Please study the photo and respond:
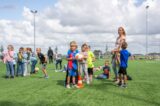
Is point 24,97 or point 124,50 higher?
point 124,50

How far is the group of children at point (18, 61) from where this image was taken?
18342 mm

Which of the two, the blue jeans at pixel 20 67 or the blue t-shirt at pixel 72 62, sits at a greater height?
the blue t-shirt at pixel 72 62

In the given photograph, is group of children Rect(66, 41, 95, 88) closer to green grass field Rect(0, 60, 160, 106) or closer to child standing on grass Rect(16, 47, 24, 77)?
green grass field Rect(0, 60, 160, 106)

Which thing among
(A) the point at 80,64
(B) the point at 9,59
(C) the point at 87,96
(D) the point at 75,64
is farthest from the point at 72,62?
(B) the point at 9,59

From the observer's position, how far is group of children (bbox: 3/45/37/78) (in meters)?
18.3

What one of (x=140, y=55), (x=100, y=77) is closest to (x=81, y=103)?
(x=100, y=77)

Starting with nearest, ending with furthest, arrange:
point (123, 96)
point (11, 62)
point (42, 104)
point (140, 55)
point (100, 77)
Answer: point (42, 104)
point (123, 96)
point (100, 77)
point (11, 62)
point (140, 55)

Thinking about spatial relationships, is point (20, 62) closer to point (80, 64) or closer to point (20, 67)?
point (20, 67)

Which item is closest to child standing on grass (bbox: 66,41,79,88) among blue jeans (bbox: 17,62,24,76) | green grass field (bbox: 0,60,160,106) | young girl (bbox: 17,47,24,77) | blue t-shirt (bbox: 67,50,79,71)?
blue t-shirt (bbox: 67,50,79,71)

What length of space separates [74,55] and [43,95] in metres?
2.65

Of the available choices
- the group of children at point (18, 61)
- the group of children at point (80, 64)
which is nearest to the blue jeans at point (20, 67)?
the group of children at point (18, 61)

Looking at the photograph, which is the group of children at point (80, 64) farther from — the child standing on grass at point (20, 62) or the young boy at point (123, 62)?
the child standing on grass at point (20, 62)

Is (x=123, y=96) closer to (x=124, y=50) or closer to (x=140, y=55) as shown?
(x=124, y=50)

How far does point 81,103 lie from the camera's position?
29.3 feet
